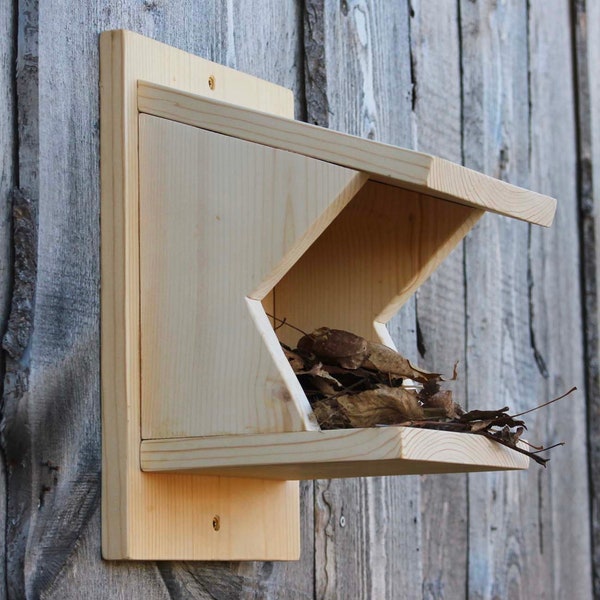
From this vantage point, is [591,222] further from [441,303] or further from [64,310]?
[64,310]

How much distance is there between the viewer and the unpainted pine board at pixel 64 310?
1.32m

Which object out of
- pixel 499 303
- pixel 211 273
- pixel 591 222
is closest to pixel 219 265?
pixel 211 273

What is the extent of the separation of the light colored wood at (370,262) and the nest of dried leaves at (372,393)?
5.2 inches

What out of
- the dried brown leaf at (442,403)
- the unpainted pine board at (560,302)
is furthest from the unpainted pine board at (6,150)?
the unpainted pine board at (560,302)

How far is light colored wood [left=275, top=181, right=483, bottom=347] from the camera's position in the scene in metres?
1.52

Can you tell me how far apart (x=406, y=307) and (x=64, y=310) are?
72cm

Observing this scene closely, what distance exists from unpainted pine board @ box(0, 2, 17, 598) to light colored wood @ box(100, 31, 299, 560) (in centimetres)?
13

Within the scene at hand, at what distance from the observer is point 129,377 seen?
1.40 meters

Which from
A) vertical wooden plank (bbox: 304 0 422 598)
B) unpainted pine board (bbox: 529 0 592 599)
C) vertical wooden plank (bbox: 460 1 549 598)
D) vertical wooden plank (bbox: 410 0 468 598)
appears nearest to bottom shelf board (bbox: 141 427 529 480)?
vertical wooden plank (bbox: 304 0 422 598)

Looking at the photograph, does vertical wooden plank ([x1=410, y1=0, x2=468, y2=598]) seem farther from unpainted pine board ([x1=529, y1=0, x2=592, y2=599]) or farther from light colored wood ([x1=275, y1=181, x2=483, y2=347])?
light colored wood ([x1=275, y1=181, x2=483, y2=347])

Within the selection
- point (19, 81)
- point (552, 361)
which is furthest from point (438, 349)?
point (19, 81)

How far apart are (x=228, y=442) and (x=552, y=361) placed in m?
1.19

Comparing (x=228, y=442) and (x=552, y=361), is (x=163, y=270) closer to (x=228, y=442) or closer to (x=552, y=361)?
(x=228, y=442)

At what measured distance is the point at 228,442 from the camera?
1.33 meters
